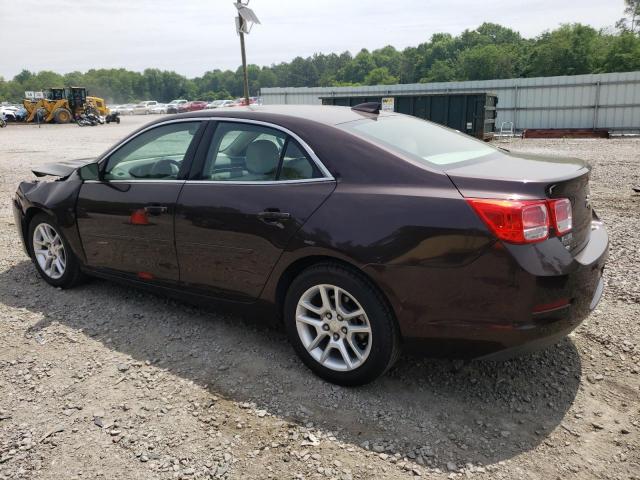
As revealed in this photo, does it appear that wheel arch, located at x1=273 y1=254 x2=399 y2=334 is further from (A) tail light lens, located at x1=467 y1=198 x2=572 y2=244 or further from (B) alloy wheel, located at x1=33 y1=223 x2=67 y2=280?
(B) alloy wheel, located at x1=33 y1=223 x2=67 y2=280

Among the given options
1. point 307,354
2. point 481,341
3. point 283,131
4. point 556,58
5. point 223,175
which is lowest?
point 307,354

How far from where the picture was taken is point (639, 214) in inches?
283

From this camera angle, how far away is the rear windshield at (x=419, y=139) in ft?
10.5

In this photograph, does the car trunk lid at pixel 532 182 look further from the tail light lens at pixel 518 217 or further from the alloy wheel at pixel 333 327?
the alloy wheel at pixel 333 327

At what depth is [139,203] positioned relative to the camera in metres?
4.00

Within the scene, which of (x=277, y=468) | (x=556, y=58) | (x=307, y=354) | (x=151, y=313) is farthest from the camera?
(x=556, y=58)

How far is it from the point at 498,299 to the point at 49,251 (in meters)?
4.01

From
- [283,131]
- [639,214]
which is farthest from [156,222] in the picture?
[639,214]

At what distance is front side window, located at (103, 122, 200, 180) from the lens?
3963mm

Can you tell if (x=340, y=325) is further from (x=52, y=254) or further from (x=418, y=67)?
(x=418, y=67)

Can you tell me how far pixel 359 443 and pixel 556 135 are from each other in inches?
895

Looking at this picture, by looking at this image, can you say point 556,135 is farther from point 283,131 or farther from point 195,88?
point 195,88

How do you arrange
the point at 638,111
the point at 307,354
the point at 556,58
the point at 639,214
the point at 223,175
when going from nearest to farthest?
the point at 307,354 → the point at 223,175 → the point at 639,214 → the point at 638,111 → the point at 556,58

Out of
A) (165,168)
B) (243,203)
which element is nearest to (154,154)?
(165,168)
